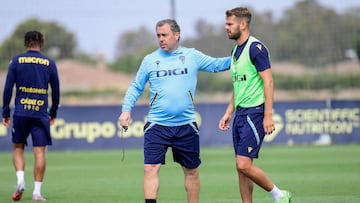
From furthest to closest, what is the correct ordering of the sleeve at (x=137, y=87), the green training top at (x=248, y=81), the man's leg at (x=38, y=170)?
the man's leg at (x=38, y=170) < the sleeve at (x=137, y=87) < the green training top at (x=248, y=81)

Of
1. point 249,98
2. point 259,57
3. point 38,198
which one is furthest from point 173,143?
point 38,198

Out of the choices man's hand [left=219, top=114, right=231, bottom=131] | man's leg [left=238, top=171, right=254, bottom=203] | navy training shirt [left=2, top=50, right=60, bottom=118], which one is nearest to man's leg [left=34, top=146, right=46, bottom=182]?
navy training shirt [left=2, top=50, right=60, bottom=118]

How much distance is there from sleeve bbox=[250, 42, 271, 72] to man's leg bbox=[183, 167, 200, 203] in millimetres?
1394

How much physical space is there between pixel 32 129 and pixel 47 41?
19.7m

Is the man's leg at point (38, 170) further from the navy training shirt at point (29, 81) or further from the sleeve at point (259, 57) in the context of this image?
the sleeve at point (259, 57)

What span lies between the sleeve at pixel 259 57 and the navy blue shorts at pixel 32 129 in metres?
4.06

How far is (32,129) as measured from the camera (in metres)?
12.8

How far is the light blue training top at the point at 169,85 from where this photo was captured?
394 inches

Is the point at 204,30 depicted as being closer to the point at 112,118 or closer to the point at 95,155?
the point at 112,118

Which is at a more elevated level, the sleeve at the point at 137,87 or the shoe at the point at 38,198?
the sleeve at the point at 137,87

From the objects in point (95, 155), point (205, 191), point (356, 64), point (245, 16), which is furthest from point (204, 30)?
point (245, 16)

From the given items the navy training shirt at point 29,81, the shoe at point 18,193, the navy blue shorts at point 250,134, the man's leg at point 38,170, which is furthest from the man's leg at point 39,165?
the navy blue shorts at point 250,134

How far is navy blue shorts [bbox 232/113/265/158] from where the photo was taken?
9.88 m

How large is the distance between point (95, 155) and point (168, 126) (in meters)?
14.1
